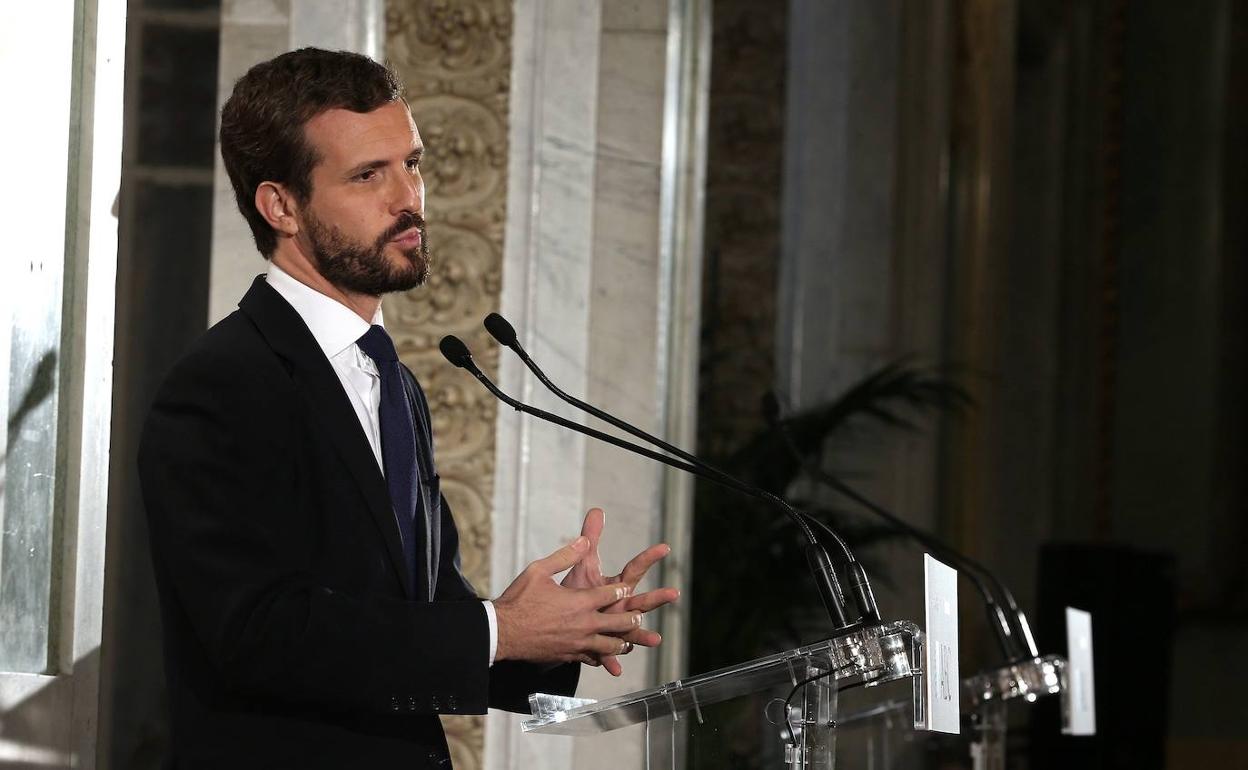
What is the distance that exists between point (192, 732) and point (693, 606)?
324 cm

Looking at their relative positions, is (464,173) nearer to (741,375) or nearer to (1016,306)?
(741,375)

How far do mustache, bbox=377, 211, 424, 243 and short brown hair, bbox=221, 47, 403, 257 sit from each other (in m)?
0.12

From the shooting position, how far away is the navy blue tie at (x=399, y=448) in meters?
2.35

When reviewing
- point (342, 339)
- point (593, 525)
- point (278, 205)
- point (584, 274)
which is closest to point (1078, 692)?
point (584, 274)

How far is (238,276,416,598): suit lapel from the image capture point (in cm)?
224

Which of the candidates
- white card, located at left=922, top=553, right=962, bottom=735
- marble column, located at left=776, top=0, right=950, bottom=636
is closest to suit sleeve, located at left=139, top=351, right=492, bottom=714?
white card, located at left=922, top=553, right=962, bottom=735

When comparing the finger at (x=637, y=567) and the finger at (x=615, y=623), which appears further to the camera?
the finger at (x=637, y=567)

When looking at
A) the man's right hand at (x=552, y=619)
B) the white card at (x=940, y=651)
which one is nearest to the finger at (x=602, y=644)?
the man's right hand at (x=552, y=619)

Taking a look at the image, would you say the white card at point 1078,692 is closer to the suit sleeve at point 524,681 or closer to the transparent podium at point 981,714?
the transparent podium at point 981,714

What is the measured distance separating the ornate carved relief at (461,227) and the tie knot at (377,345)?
1.57 metres

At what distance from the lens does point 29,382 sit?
276 centimetres

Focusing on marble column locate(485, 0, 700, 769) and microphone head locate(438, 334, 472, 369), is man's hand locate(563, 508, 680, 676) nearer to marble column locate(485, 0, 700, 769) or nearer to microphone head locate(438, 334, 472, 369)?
microphone head locate(438, 334, 472, 369)

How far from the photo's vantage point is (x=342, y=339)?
2.37 m

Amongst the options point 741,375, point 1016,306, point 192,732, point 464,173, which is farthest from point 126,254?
point 1016,306
